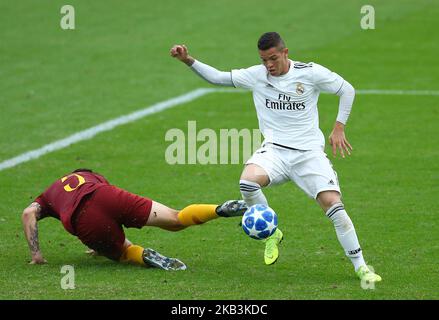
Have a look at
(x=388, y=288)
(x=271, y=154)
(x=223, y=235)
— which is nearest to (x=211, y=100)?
(x=223, y=235)

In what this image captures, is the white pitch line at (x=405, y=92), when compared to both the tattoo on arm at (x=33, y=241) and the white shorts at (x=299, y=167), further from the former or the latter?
the tattoo on arm at (x=33, y=241)

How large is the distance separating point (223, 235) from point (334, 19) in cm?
1704

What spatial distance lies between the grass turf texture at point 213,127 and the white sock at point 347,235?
0.83ft

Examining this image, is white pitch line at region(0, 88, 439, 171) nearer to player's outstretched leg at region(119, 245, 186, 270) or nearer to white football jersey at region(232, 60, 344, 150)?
player's outstretched leg at region(119, 245, 186, 270)

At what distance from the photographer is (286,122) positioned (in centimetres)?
1012

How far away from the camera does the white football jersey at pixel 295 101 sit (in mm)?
10055

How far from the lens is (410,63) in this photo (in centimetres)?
2283

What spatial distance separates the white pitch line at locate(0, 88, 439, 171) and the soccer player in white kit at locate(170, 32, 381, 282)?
5912mm

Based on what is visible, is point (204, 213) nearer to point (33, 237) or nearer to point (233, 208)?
point (233, 208)

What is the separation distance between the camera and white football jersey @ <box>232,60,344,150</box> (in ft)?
33.0

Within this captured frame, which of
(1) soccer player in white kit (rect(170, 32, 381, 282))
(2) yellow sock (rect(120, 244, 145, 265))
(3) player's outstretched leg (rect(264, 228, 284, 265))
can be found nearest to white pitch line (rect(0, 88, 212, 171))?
(2) yellow sock (rect(120, 244, 145, 265))

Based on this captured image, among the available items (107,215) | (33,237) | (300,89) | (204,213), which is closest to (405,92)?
(300,89)

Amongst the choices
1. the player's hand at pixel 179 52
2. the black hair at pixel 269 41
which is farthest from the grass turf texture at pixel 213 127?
the black hair at pixel 269 41

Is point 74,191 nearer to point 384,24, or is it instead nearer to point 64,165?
point 64,165
